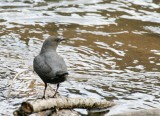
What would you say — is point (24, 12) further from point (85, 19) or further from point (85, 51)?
point (85, 51)

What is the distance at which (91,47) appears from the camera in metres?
9.37

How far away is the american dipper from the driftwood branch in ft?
0.78

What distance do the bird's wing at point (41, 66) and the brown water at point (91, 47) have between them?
2.41 ft

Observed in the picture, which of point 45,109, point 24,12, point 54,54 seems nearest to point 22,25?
point 24,12

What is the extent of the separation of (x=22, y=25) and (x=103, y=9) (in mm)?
2193

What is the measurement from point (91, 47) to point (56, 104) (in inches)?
166

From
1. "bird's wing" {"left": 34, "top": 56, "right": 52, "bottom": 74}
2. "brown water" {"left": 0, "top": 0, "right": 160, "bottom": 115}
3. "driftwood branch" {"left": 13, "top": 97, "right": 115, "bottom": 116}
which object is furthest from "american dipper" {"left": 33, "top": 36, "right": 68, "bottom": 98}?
"brown water" {"left": 0, "top": 0, "right": 160, "bottom": 115}

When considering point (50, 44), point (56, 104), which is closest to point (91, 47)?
point (50, 44)

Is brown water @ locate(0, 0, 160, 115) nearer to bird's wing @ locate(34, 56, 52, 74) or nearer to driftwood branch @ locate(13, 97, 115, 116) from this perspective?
driftwood branch @ locate(13, 97, 115, 116)

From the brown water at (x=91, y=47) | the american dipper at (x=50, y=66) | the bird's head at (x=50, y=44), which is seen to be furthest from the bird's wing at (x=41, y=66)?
the brown water at (x=91, y=47)

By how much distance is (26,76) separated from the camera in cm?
722

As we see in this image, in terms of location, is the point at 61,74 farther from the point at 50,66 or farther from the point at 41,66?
the point at 41,66

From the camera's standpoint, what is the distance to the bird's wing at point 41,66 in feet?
17.7

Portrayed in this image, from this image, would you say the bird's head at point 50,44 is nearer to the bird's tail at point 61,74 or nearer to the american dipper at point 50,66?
the american dipper at point 50,66
